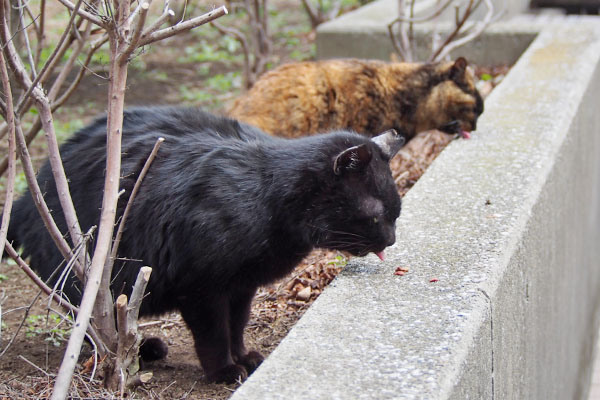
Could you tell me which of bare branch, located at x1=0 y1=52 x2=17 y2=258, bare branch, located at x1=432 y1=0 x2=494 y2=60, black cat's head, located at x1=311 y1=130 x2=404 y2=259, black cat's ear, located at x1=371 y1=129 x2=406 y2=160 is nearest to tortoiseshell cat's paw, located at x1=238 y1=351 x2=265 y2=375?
black cat's head, located at x1=311 y1=130 x2=404 y2=259

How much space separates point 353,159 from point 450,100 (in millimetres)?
3184

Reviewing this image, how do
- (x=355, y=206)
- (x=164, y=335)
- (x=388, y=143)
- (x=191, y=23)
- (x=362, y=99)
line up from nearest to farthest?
(x=191, y=23) < (x=355, y=206) < (x=388, y=143) < (x=164, y=335) < (x=362, y=99)

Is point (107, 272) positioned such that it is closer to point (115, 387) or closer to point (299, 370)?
point (115, 387)

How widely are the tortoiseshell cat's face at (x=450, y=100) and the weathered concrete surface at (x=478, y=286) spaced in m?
0.19

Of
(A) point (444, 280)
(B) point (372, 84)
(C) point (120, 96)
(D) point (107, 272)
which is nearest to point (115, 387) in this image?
(D) point (107, 272)

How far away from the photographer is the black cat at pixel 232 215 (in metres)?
3.02

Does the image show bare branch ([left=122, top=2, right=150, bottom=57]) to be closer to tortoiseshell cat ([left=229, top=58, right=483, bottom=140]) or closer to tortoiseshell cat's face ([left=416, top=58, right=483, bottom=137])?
tortoiseshell cat ([left=229, top=58, right=483, bottom=140])

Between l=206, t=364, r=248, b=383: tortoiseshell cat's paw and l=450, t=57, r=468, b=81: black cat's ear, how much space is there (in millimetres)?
3569

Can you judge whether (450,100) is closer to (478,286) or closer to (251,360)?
(251,360)

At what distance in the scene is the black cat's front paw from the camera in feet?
11.3

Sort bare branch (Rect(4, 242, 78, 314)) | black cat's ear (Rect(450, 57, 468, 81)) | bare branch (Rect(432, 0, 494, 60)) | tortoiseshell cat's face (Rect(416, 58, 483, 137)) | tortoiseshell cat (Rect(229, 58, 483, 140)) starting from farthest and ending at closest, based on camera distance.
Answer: bare branch (Rect(432, 0, 494, 60)) → black cat's ear (Rect(450, 57, 468, 81)) → tortoiseshell cat's face (Rect(416, 58, 483, 137)) → tortoiseshell cat (Rect(229, 58, 483, 140)) → bare branch (Rect(4, 242, 78, 314))

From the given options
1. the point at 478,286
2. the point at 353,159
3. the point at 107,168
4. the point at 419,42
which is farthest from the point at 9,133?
the point at 419,42

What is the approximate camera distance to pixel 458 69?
20.0 feet

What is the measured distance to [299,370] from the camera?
224 centimetres
